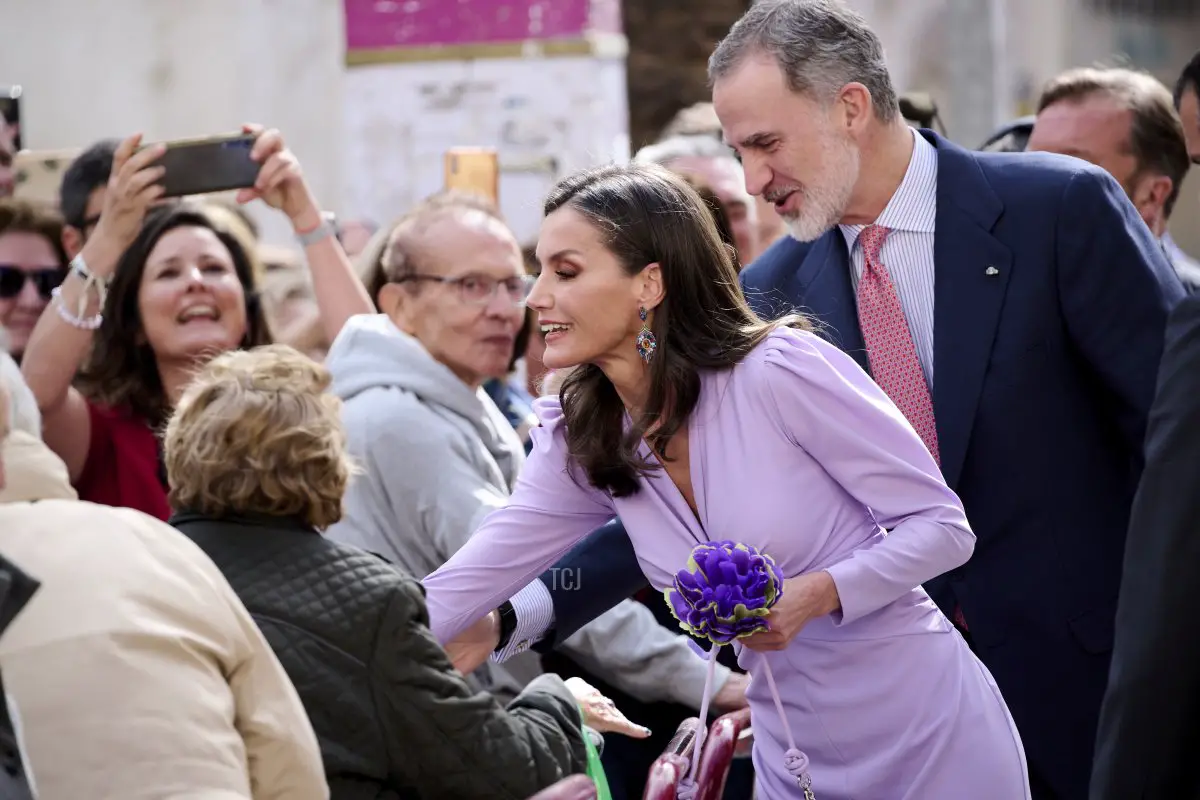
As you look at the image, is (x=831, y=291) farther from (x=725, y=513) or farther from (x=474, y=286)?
(x=474, y=286)

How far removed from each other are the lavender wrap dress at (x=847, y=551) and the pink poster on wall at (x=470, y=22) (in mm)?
5041

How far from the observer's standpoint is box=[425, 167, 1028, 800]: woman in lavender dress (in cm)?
271

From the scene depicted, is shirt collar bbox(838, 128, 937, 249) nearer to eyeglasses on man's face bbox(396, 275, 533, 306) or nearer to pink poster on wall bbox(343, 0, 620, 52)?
eyeglasses on man's face bbox(396, 275, 533, 306)

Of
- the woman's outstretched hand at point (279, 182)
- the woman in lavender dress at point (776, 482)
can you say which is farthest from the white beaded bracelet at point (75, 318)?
the woman in lavender dress at point (776, 482)

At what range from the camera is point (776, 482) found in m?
2.75

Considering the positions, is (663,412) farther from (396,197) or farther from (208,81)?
(208,81)

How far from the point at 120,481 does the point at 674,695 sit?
1489 mm

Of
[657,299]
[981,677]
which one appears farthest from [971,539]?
[657,299]

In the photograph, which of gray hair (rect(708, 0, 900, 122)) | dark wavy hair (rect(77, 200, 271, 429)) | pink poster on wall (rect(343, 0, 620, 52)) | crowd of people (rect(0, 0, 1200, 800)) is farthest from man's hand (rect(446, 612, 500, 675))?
pink poster on wall (rect(343, 0, 620, 52))

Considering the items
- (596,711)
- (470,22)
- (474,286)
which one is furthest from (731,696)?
(470,22)

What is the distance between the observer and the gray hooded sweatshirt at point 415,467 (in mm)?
3865

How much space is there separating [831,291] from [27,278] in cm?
262

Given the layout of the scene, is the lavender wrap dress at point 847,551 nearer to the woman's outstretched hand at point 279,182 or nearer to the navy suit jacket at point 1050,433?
the navy suit jacket at point 1050,433

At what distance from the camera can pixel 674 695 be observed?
4.21 metres
